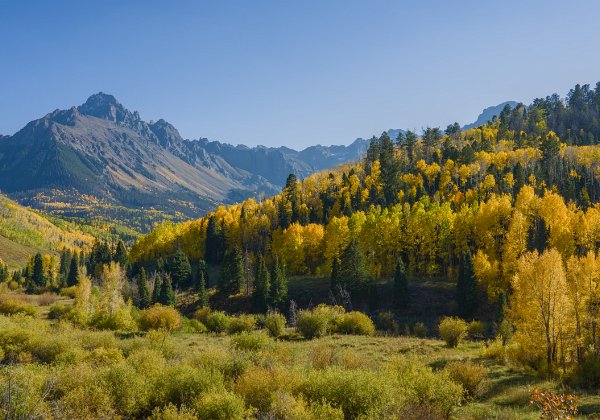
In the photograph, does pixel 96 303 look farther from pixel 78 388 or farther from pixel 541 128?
pixel 541 128

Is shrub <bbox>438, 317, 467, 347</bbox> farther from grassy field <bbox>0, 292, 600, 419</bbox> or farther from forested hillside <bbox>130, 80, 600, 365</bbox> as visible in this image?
forested hillside <bbox>130, 80, 600, 365</bbox>

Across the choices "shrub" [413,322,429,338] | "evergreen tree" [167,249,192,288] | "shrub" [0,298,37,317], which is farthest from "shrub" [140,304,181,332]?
"evergreen tree" [167,249,192,288]

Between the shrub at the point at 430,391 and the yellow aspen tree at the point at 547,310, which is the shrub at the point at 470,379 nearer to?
the shrub at the point at 430,391

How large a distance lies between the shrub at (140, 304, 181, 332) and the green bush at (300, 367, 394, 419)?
35972 mm

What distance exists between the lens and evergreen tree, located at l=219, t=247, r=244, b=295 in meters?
89.0

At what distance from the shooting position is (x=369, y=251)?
88.7 m

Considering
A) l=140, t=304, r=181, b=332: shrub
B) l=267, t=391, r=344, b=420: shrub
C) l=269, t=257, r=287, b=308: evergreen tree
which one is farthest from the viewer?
l=269, t=257, r=287, b=308: evergreen tree

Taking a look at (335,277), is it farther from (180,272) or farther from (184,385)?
(184,385)

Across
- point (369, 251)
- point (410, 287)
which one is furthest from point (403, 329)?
point (369, 251)

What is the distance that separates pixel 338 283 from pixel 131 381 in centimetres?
5873

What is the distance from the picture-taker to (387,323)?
200 ft

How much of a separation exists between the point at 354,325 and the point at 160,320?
78.4 ft

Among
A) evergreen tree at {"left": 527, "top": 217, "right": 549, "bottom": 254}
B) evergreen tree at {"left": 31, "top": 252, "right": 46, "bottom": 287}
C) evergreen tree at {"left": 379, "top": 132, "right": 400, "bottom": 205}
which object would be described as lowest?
evergreen tree at {"left": 31, "top": 252, "right": 46, "bottom": 287}

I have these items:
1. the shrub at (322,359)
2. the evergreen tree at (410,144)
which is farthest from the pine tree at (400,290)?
the evergreen tree at (410,144)
